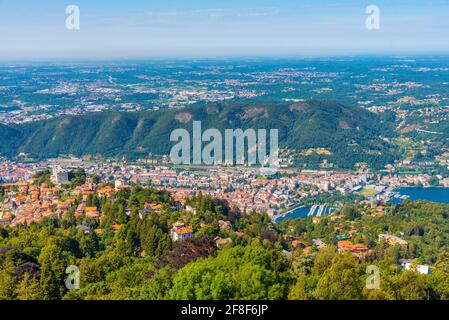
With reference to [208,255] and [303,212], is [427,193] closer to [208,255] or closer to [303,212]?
[303,212]

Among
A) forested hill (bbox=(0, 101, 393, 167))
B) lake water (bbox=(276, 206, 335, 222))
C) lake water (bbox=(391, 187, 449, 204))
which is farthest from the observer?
forested hill (bbox=(0, 101, 393, 167))

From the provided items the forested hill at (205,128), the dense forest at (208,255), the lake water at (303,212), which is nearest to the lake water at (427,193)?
the lake water at (303,212)

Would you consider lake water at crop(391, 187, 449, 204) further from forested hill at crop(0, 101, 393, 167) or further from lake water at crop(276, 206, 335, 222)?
forested hill at crop(0, 101, 393, 167)

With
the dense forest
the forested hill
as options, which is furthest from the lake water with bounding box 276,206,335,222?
the forested hill

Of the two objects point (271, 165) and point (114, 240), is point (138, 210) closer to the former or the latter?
point (114, 240)

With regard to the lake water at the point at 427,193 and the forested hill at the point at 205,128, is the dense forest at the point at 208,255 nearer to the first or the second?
the lake water at the point at 427,193
